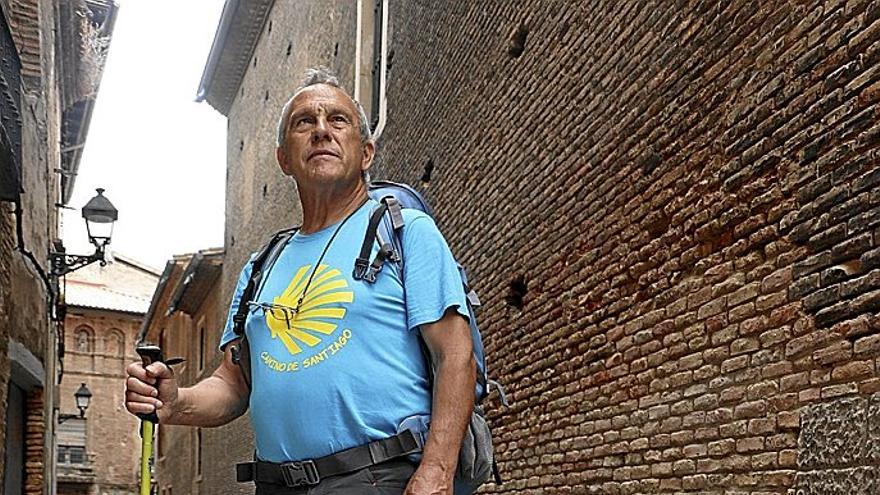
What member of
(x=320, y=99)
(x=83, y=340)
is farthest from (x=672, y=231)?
(x=83, y=340)

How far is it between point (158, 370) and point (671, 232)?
4.52m

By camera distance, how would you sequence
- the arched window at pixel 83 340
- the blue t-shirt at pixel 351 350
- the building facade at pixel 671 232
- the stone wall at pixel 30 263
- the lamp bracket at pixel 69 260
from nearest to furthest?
the blue t-shirt at pixel 351 350
the building facade at pixel 671 232
the stone wall at pixel 30 263
the lamp bracket at pixel 69 260
the arched window at pixel 83 340

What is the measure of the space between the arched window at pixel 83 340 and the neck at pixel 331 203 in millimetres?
43117

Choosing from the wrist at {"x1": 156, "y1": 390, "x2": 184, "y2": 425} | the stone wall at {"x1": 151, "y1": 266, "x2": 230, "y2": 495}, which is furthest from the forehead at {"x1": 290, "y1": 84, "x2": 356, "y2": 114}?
the stone wall at {"x1": 151, "y1": 266, "x2": 230, "y2": 495}

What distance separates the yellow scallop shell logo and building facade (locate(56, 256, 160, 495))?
4144 centimetres

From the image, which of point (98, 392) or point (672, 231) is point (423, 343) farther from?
point (98, 392)

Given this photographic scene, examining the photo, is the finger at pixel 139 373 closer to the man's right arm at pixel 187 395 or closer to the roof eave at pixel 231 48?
the man's right arm at pixel 187 395

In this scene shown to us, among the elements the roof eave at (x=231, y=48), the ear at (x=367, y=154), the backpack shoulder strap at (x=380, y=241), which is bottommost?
the backpack shoulder strap at (x=380, y=241)

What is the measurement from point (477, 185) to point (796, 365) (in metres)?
5.70

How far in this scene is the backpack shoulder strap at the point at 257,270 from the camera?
2924 millimetres

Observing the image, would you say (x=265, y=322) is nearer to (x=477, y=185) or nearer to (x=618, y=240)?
(x=618, y=240)

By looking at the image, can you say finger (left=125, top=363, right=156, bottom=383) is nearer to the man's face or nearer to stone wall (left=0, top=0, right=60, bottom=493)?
the man's face

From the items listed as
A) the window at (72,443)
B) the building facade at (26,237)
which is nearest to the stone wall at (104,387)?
the window at (72,443)

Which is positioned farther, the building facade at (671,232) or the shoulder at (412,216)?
the building facade at (671,232)
